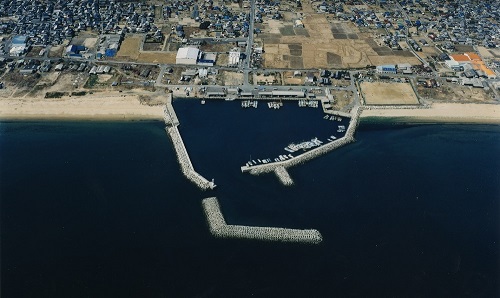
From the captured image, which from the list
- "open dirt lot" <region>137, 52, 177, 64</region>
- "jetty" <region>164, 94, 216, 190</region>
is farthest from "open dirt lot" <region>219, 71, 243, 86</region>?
"open dirt lot" <region>137, 52, 177, 64</region>

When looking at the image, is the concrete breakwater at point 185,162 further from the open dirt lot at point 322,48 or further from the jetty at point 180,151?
A: the open dirt lot at point 322,48

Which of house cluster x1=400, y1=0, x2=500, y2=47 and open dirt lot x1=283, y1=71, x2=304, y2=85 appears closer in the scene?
open dirt lot x1=283, y1=71, x2=304, y2=85

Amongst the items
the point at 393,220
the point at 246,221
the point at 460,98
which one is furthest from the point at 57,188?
the point at 460,98

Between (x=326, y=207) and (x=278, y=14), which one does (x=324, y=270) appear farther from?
(x=278, y=14)

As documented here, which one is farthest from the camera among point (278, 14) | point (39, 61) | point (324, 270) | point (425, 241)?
point (278, 14)

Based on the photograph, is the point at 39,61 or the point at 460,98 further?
the point at 39,61

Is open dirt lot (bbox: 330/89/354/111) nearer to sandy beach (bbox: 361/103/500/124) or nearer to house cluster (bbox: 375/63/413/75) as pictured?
sandy beach (bbox: 361/103/500/124)
